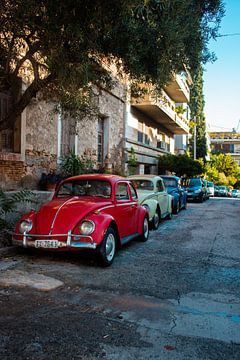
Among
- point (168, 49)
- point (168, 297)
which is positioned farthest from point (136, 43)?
point (168, 297)

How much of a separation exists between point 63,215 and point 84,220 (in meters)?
0.46

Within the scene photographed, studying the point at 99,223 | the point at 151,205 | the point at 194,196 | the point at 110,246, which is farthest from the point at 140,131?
the point at 99,223

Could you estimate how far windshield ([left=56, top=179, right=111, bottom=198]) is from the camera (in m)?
8.08

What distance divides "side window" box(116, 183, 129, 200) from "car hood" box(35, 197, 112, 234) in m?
0.75

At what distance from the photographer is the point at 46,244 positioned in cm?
664

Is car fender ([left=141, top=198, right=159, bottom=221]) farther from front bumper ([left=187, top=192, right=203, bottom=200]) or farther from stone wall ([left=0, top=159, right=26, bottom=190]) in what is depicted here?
front bumper ([left=187, top=192, right=203, bottom=200])

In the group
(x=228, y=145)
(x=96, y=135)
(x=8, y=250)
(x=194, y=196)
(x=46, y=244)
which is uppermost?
(x=228, y=145)

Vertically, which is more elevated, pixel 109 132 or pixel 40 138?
pixel 109 132

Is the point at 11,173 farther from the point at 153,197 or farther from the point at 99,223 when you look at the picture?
the point at 99,223

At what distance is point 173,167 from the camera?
95.0 feet

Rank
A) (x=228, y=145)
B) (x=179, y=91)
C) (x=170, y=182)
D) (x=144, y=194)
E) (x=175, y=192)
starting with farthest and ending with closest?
(x=228, y=145), (x=179, y=91), (x=170, y=182), (x=175, y=192), (x=144, y=194)

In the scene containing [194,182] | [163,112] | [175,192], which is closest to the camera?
[175,192]

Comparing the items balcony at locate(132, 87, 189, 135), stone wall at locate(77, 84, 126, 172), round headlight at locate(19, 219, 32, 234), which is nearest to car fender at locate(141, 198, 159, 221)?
round headlight at locate(19, 219, 32, 234)

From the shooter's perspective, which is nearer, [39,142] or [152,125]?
[39,142]
